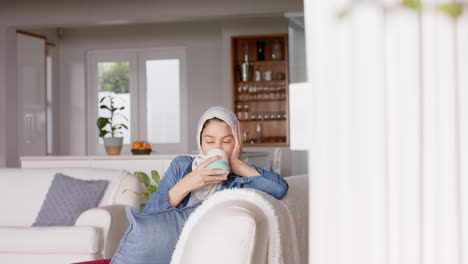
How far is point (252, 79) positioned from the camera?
346 inches

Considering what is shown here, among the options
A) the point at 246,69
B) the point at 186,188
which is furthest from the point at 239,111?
the point at 186,188

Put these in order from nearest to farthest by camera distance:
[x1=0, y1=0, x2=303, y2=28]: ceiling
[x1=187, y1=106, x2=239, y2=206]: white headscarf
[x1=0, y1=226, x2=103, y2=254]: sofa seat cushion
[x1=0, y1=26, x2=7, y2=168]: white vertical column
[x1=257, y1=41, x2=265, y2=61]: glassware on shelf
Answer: [x1=187, y1=106, x2=239, y2=206]: white headscarf → [x1=0, y1=226, x2=103, y2=254]: sofa seat cushion → [x1=0, y1=0, x2=303, y2=28]: ceiling → [x1=0, y1=26, x2=7, y2=168]: white vertical column → [x1=257, y1=41, x2=265, y2=61]: glassware on shelf

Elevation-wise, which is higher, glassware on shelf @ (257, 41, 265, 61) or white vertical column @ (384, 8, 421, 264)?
glassware on shelf @ (257, 41, 265, 61)

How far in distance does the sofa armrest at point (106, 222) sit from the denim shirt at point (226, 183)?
173cm

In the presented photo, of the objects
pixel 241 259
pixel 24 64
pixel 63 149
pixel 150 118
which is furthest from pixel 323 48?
pixel 63 149

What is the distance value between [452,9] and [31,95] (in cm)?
874

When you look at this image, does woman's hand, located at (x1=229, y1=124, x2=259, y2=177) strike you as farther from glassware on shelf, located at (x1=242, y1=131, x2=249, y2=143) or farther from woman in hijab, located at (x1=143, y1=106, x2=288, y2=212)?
glassware on shelf, located at (x1=242, y1=131, x2=249, y2=143)

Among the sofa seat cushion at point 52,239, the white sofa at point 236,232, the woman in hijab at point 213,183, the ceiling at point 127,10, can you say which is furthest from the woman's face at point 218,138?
the ceiling at point 127,10

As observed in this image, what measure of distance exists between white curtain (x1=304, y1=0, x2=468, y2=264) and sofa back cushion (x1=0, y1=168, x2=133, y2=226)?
3.45 metres

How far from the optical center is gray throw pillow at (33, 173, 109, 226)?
3977 mm

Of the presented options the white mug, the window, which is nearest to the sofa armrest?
the white mug

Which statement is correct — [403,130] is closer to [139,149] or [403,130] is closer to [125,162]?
[125,162]

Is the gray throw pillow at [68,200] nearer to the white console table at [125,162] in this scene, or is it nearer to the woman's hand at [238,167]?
the white console table at [125,162]

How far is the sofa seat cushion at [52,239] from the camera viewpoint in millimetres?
3643
